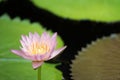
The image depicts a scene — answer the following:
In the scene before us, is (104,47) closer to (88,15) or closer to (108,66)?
(108,66)

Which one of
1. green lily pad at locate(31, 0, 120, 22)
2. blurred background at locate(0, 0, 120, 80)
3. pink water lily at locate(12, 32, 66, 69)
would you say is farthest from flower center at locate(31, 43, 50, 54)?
green lily pad at locate(31, 0, 120, 22)

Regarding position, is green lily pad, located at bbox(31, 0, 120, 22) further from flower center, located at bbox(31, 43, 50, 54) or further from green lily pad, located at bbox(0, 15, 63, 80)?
flower center, located at bbox(31, 43, 50, 54)

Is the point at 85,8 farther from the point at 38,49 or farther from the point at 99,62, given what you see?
the point at 38,49

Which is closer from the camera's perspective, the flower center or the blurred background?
the flower center

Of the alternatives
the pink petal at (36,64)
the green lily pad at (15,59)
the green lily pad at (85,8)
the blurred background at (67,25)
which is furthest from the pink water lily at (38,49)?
the green lily pad at (85,8)

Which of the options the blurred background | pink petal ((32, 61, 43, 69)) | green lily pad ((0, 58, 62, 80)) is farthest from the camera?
the blurred background

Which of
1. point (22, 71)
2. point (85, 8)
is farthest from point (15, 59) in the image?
point (85, 8)

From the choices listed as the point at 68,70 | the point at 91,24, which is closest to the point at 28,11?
the point at 91,24
